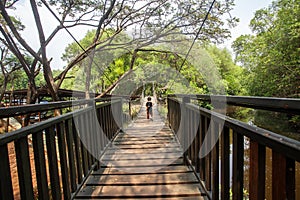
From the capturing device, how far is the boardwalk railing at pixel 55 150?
81 centimetres

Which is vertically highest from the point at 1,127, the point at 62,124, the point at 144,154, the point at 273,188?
the point at 62,124

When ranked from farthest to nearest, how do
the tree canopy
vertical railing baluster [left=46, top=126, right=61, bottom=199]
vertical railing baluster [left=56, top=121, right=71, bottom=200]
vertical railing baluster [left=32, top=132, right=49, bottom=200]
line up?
the tree canopy < vertical railing baluster [left=56, top=121, right=71, bottom=200] < vertical railing baluster [left=46, top=126, right=61, bottom=199] < vertical railing baluster [left=32, top=132, right=49, bottom=200]

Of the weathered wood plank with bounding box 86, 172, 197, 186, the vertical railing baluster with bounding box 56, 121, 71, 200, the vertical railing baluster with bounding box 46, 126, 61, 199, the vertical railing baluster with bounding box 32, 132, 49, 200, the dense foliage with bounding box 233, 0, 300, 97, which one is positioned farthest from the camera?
the dense foliage with bounding box 233, 0, 300, 97

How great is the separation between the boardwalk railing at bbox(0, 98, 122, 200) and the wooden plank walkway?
135mm

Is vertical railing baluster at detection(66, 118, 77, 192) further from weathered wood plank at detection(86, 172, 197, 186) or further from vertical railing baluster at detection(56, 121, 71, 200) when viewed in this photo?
weathered wood plank at detection(86, 172, 197, 186)

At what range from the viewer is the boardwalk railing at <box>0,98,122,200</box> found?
2.65ft

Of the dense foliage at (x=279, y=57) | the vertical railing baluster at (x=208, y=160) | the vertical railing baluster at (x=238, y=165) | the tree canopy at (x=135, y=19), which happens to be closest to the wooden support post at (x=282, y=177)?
the vertical railing baluster at (x=238, y=165)

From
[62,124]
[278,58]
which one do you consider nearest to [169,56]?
[278,58]

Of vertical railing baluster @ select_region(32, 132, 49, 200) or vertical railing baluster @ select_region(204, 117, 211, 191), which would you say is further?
vertical railing baluster @ select_region(204, 117, 211, 191)

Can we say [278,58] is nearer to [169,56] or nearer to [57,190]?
[169,56]

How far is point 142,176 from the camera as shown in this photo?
1909 mm

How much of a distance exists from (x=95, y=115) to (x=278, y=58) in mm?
9542

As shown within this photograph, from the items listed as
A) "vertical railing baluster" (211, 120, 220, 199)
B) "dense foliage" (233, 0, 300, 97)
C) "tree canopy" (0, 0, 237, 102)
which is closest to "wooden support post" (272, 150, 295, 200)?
"vertical railing baluster" (211, 120, 220, 199)

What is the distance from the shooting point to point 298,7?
27.1 feet
